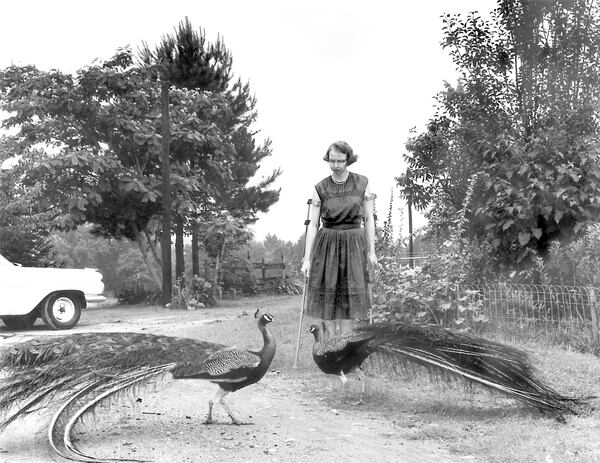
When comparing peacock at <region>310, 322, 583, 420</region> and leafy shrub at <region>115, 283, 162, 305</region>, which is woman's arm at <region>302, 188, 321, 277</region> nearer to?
peacock at <region>310, 322, 583, 420</region>

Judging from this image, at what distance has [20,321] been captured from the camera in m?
13.0

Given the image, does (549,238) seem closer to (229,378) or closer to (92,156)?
(229,378)

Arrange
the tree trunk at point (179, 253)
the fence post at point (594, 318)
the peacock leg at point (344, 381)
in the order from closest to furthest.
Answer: the peacock leg at point (344, 381), the fence post at point (594, 318), the tree trunk at point (179, 253)

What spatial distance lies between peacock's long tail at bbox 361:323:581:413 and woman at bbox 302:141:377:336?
0.99 meters

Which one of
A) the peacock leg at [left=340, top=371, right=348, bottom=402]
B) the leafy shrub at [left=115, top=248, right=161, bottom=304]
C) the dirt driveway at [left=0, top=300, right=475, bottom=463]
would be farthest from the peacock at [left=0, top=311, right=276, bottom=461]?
the leafy shrub at [left=115, top=248, right=161, bottom=304]

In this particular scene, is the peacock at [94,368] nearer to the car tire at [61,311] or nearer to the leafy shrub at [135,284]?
the car tire at [61,311]

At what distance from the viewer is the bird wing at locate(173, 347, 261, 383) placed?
15.0 feet

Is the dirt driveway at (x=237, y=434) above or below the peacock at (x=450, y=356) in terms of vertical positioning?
below

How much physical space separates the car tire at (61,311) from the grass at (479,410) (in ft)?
20.6

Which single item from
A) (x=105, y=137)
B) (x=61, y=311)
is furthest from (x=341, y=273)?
(x=105, y=137)

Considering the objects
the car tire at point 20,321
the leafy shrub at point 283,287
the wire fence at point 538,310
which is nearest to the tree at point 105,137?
the leafy shrub at point 283,287

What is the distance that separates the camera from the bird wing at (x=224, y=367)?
4.58m

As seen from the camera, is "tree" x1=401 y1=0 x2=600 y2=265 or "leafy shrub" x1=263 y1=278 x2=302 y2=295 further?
"leafy shrub" x1=263 y1=278 x2=302 y2=295

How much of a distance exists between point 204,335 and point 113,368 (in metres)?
6.52
